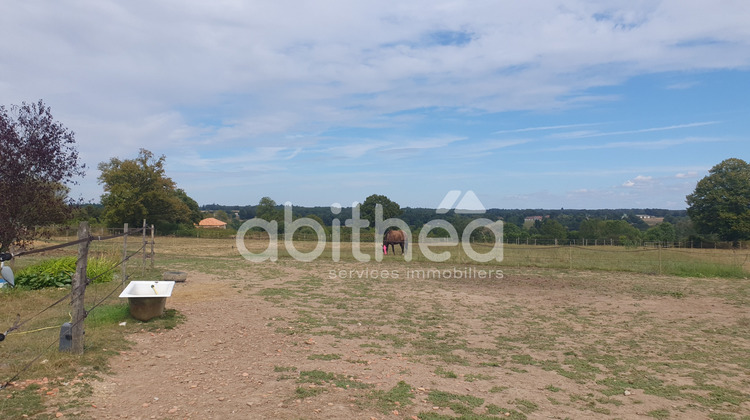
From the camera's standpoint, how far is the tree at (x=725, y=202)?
4122 centimetres

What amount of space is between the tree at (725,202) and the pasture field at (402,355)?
35.8 m

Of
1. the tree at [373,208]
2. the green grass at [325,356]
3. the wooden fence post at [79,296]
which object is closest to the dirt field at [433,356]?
the green grass at [325,356]

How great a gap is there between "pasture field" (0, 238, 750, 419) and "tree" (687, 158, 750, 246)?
35.8m

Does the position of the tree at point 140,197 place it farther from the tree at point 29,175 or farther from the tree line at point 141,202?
the tree at point 29,175

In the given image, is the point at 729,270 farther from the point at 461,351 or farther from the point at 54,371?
the point at 54,371

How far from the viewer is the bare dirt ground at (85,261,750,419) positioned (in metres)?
4.68

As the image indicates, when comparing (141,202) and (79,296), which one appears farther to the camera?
(141,202)

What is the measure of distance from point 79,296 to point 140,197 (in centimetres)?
4076

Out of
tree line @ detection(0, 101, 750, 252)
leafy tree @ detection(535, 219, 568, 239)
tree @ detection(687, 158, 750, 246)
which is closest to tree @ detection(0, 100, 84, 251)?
tree line @ detection(0, 101, 750, 252)

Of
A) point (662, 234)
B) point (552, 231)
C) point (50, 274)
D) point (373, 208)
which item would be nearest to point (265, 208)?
point (373, 208)

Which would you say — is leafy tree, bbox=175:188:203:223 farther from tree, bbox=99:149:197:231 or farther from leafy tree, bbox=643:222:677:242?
leafy tree, bbox=643:222:677:242

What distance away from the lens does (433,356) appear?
21.8ft

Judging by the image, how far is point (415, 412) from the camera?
14.7 ft

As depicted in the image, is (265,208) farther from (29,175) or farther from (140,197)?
(29,175)
